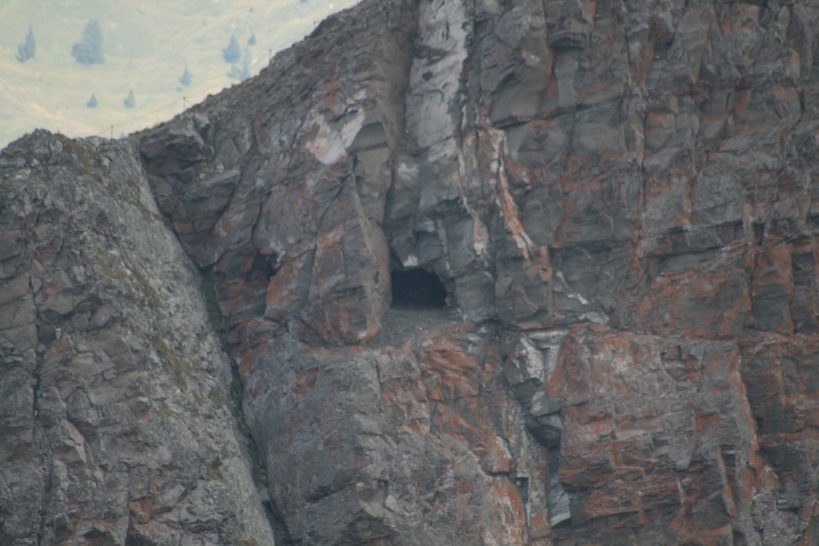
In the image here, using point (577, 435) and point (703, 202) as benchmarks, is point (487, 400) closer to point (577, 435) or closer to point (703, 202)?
point (577, 435)

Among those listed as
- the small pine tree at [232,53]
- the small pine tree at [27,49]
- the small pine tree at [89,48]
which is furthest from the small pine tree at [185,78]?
the small pine tree at [27,49]

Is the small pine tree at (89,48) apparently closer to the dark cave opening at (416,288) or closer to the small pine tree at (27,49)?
the small pine tree at (27,49)

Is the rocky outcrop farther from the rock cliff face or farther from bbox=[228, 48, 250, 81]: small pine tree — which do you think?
bbox=[228, 48, 250, 81]: small pine tree

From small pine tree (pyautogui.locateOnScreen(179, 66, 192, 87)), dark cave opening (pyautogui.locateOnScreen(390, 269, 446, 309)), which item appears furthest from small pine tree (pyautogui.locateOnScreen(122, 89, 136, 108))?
dark cave opening (pyautogui.locateOnScreen(390, 269, 446, 309))

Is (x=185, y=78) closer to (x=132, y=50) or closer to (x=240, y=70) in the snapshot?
(x=240, y=70)

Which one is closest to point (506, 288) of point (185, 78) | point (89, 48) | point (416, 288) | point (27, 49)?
point (416, 288)
